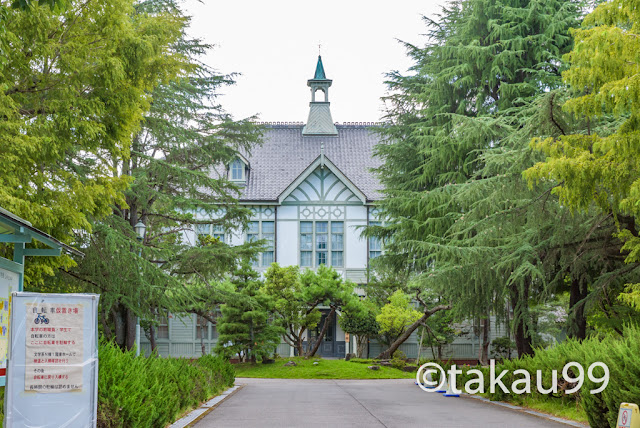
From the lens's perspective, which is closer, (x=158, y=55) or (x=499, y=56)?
(x=158, y=55)

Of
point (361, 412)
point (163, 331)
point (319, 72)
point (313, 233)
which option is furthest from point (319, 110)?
point (361, 412)

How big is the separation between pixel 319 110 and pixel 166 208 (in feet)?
78.2

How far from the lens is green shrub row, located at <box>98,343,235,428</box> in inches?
325

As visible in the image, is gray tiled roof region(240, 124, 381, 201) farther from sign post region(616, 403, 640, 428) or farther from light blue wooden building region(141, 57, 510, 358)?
sign post region(616, 403, 640, 428)

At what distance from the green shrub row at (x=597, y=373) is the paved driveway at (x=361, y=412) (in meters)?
0.81

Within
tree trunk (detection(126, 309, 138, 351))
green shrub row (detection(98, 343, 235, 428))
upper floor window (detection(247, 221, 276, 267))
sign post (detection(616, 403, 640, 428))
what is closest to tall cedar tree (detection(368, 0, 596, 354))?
green shrub row (detection(98, 343, 235, 428))

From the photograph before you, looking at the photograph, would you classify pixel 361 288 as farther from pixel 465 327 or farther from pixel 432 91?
pixel 432 91

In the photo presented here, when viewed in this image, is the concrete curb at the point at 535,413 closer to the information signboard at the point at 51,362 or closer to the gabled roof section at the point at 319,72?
the information signboard at the point at 51,362

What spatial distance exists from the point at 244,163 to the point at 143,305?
2308 centimetres

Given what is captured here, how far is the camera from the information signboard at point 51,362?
6.88 meters

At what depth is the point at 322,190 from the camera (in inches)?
1486

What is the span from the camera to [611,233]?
1434 centimetres

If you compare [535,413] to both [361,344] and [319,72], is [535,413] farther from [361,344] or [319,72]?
[319,72]

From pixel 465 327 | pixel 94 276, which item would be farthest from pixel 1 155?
pixel 465 327
